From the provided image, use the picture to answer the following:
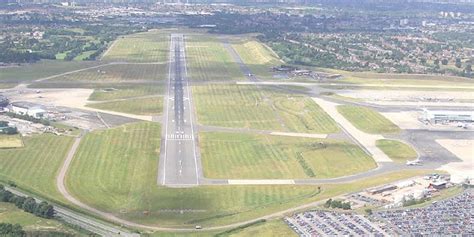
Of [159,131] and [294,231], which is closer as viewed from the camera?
[294,231]

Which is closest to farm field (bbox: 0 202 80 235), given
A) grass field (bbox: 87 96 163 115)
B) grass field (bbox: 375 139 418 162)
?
grass field (bbox: 375 139 418 162)

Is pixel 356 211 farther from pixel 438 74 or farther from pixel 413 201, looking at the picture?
pixel 438 74

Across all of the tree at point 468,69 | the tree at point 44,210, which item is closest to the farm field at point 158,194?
the tree at point 44,210

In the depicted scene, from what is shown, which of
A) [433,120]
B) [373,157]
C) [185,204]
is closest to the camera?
[185,204]

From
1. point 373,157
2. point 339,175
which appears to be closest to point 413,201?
point 339,175

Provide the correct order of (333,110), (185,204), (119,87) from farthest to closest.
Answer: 1. (119,87)
2. (333,110)
3. (185,204)
